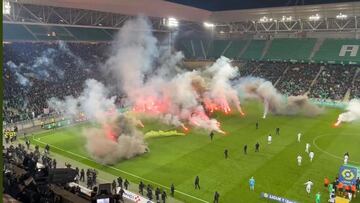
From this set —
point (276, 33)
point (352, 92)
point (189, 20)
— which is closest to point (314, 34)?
point (276, 33)

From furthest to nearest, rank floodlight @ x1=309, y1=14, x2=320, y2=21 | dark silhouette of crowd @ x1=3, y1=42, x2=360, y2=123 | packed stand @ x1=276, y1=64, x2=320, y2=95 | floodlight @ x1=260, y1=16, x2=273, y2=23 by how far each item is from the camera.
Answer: floodlight @ x1=260, y1=16, x2=273, y2=23, floodlight @ x1=309, y1=14, x2=320, y2=21, packed stand @ x1=276, y1=64, x2=320, y2=95, dark silhouette of crowd @ x1=3, y1=42, x2=360, y2=123

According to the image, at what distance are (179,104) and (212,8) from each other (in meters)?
40.2

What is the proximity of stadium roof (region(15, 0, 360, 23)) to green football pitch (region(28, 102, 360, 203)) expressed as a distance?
15.0 m

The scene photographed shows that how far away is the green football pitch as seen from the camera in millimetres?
25502

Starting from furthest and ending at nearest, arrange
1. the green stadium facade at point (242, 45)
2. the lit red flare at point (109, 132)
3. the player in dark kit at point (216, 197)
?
1. the green stadium facade at point (242, 45)
2. the lit red flare at point (109, 132)
3. the player in dark kit at point (216, 197)

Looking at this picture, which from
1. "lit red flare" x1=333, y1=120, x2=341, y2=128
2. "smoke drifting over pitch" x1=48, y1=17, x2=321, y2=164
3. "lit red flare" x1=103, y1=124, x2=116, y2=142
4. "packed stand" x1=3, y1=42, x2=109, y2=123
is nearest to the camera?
"lit red flare" x1=103, y1=124, x2=116, y2=142

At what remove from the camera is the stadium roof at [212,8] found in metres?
46.5

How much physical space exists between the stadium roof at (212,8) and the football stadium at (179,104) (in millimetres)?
188

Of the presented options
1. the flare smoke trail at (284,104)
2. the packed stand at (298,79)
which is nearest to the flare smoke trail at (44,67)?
the flare smoke trail at (284,104)

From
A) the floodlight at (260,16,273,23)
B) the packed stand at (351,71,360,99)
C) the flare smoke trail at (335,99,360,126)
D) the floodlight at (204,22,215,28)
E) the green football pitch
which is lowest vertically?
Answer: the green football pitch

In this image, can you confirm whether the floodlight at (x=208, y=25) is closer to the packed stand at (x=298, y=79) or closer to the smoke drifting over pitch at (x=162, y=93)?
the packed stand at (x=298, y=79)

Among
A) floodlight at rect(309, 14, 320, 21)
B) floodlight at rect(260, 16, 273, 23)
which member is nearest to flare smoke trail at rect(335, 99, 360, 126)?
floodlight at rect(309, 14, 320, 21)

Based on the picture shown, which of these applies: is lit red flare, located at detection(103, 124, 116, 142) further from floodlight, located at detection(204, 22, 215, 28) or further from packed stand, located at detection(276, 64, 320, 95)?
floodlight, located at detection(204, 22, 215, 28)

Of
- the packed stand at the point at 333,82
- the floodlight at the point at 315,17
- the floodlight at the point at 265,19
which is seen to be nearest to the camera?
the packed stand at the point at 333,82
